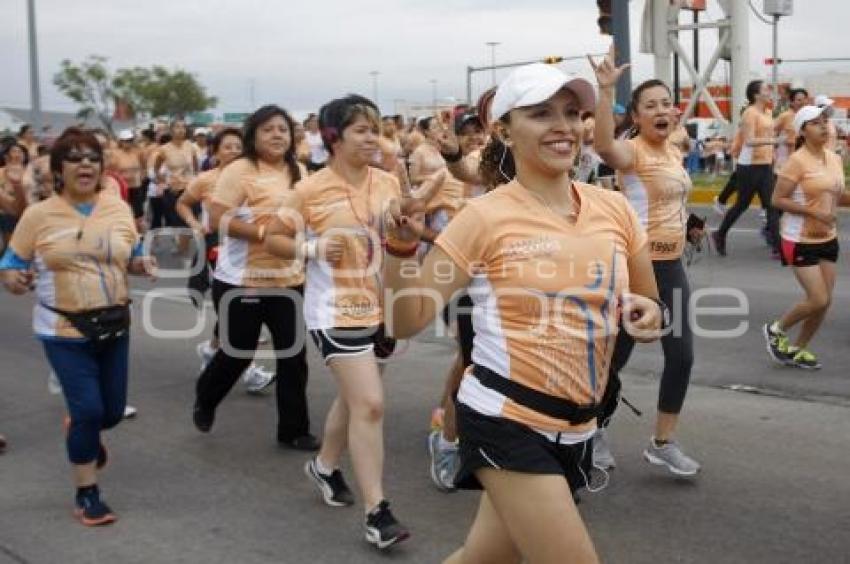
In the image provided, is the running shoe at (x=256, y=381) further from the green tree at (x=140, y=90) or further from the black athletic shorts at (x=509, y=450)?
the green tree at (x=140, y=90)

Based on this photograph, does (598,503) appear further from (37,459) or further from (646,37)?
(646,37)

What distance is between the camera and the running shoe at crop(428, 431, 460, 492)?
522 cm

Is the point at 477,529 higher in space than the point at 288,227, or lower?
lower

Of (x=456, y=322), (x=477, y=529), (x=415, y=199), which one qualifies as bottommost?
(x=477, y=529)

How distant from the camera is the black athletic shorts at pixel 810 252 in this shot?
7285 mm

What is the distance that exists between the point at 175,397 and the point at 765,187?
8756 mm

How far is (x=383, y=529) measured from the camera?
4.41 metres

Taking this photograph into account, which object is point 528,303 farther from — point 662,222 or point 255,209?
point 255,209

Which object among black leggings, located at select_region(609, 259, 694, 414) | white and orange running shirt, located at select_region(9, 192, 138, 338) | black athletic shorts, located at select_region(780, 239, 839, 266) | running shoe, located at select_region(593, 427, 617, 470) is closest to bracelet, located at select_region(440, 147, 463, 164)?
black leggings, located at select_region(609, 259, 694, 414)

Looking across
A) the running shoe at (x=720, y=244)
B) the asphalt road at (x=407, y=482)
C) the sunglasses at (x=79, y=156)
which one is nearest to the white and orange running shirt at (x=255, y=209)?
the asphalt road at (x=407, y=482)

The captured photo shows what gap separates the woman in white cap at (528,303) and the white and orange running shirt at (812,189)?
14.8 feet

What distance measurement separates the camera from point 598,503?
4969mm

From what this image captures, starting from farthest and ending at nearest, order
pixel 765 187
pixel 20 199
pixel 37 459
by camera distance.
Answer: pixel 765 187, pixel 20 199, pixel 37 459

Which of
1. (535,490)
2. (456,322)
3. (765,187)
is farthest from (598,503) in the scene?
(765,187)
